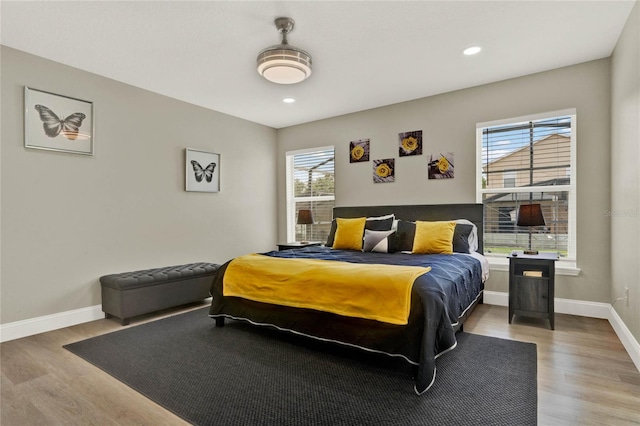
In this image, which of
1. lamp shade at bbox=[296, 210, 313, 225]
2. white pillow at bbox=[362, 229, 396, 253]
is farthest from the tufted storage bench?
white pillow at bbox=[362, 229, 396, 253]

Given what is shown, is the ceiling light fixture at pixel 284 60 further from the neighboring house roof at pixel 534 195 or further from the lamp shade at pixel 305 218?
the neighboring house roof at pixel 534 195

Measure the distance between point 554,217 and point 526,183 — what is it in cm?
47

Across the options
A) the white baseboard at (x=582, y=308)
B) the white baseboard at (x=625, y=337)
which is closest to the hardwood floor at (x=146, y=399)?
the white baseboard at (x=625, y=337)

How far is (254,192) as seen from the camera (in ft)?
18.5

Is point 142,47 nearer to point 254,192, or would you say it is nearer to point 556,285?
point 254,192

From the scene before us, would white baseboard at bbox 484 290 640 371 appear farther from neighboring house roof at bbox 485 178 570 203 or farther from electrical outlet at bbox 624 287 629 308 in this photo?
neighboring house roof at bbox 485 178 570 203

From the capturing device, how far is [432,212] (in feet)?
14.3

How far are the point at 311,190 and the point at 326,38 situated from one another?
9.99 ft

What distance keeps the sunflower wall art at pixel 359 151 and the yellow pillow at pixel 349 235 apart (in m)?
1.18

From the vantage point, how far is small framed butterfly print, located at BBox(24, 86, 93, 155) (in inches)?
125

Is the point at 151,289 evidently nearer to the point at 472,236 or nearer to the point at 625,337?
the point at 472,236

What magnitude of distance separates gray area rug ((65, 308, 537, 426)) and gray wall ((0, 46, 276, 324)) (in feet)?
3.04

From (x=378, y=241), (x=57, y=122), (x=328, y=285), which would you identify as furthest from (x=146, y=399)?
(x=57, y=122)

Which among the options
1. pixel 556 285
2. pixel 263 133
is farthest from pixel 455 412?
pixel 263 133
